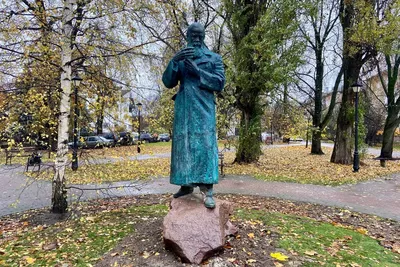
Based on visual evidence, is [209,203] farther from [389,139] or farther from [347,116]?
[389,139]

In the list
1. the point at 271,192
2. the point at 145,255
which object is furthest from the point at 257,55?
the point at 145,255

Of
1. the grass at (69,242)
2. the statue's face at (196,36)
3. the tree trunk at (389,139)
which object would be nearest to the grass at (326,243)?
the grass at (69,242)

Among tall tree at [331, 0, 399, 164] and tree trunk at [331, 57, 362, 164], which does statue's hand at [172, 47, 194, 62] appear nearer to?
tall tree at [331, 0, 399, 164]

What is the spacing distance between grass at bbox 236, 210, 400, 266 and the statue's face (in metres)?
3.16

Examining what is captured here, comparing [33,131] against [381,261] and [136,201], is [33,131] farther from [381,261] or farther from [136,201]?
[381,261]

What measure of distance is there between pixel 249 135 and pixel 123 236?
993 cm

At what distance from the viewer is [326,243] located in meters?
4.55

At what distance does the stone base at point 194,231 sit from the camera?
140 inches

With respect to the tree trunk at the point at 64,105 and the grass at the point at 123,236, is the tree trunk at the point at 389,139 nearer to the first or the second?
the grass at the point at 123,236

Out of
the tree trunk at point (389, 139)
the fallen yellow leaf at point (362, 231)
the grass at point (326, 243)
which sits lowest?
the fallen yellow leaf at point (362, 231)

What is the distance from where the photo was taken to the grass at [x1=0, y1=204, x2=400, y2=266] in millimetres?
3940

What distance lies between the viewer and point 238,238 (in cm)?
434

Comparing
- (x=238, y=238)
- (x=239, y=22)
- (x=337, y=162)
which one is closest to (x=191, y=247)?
(x=238, y=238)

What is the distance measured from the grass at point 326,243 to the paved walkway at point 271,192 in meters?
2.13
